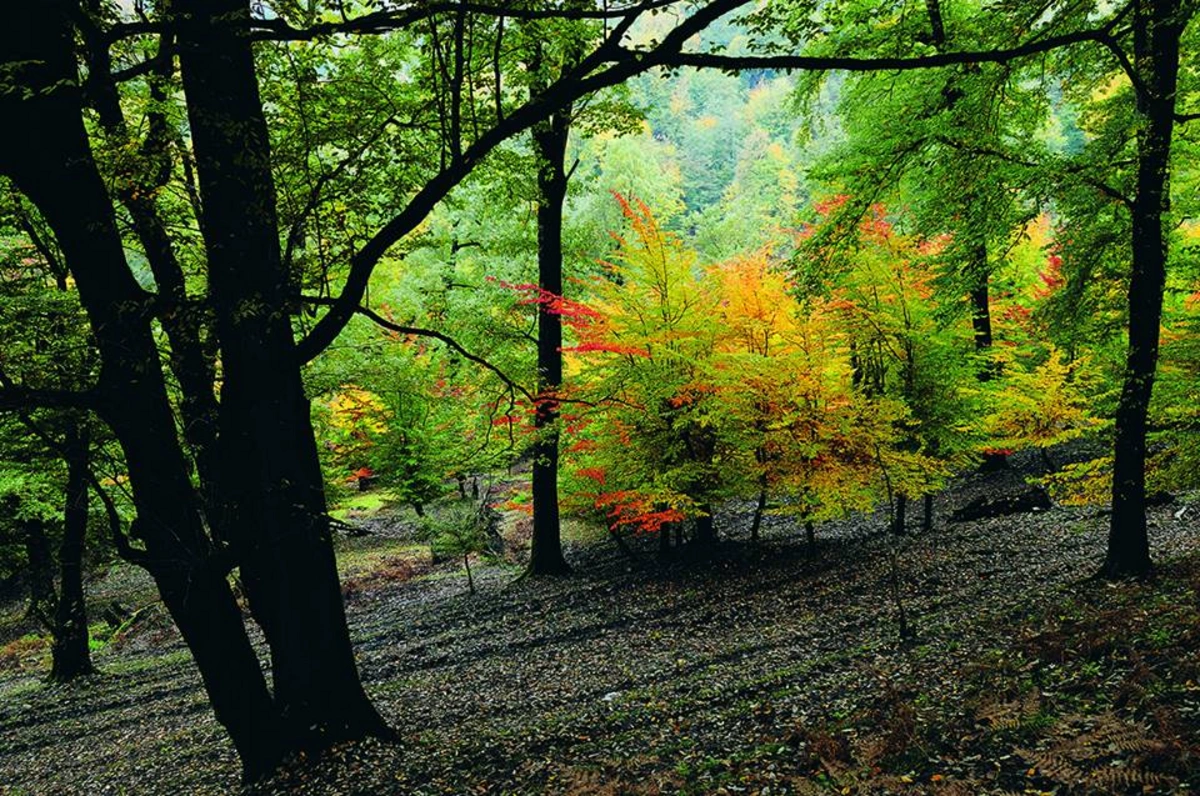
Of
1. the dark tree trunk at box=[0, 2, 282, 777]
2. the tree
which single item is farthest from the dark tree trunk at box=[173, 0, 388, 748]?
the dark tree trunk at box=[0, 2, 282, 777]

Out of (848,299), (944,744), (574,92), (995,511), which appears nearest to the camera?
A: (574,92)

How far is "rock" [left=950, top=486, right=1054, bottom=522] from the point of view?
1180 cm

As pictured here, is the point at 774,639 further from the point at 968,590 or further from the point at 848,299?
the point at 848,299

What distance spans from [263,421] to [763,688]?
5.01 m

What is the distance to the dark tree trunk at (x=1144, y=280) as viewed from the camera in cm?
604

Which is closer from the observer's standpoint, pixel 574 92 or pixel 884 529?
pixel 574 92

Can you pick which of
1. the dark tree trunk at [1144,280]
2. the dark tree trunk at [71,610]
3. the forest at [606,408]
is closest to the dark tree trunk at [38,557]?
the forest at [606,408]

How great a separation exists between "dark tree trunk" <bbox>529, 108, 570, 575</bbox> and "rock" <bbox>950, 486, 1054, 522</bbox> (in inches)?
306

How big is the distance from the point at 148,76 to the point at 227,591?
4.68m

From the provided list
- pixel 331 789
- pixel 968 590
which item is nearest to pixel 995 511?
pixel 968 590

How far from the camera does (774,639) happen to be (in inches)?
303

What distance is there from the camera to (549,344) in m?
12.9

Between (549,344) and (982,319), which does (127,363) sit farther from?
(982,319)

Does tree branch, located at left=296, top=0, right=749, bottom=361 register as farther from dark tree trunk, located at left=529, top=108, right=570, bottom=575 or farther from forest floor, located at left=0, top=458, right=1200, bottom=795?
dark tree trunk, located at left=529, top=108, right=570, bottom=575
